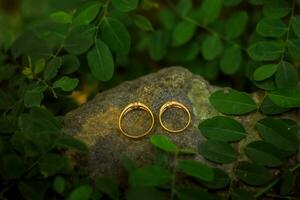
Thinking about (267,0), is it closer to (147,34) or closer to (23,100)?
(147,34)

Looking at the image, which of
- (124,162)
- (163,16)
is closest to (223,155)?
(124,162)

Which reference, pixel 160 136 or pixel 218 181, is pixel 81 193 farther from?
pixel 218 181

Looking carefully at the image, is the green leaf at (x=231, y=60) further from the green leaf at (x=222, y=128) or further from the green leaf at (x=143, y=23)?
the green leaf at (x=222, y=128)

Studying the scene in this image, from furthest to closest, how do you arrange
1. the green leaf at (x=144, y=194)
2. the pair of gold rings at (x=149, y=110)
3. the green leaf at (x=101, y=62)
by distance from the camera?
1. the green leaf at (x=101, y=62)
2. the pair of gold rings at (x=149, y=110)
3. the green leaf at (x=144, y=194)

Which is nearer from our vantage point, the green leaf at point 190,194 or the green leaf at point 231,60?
the green leaf at point 190,194

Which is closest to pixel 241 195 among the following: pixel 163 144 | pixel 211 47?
pixel 163 144

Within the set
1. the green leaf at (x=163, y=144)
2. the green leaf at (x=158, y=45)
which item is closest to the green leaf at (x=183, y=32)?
the green leaf at (x=158, y=45)

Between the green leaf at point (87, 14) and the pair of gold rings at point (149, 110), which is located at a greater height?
the green leaf at point (87, 14)
